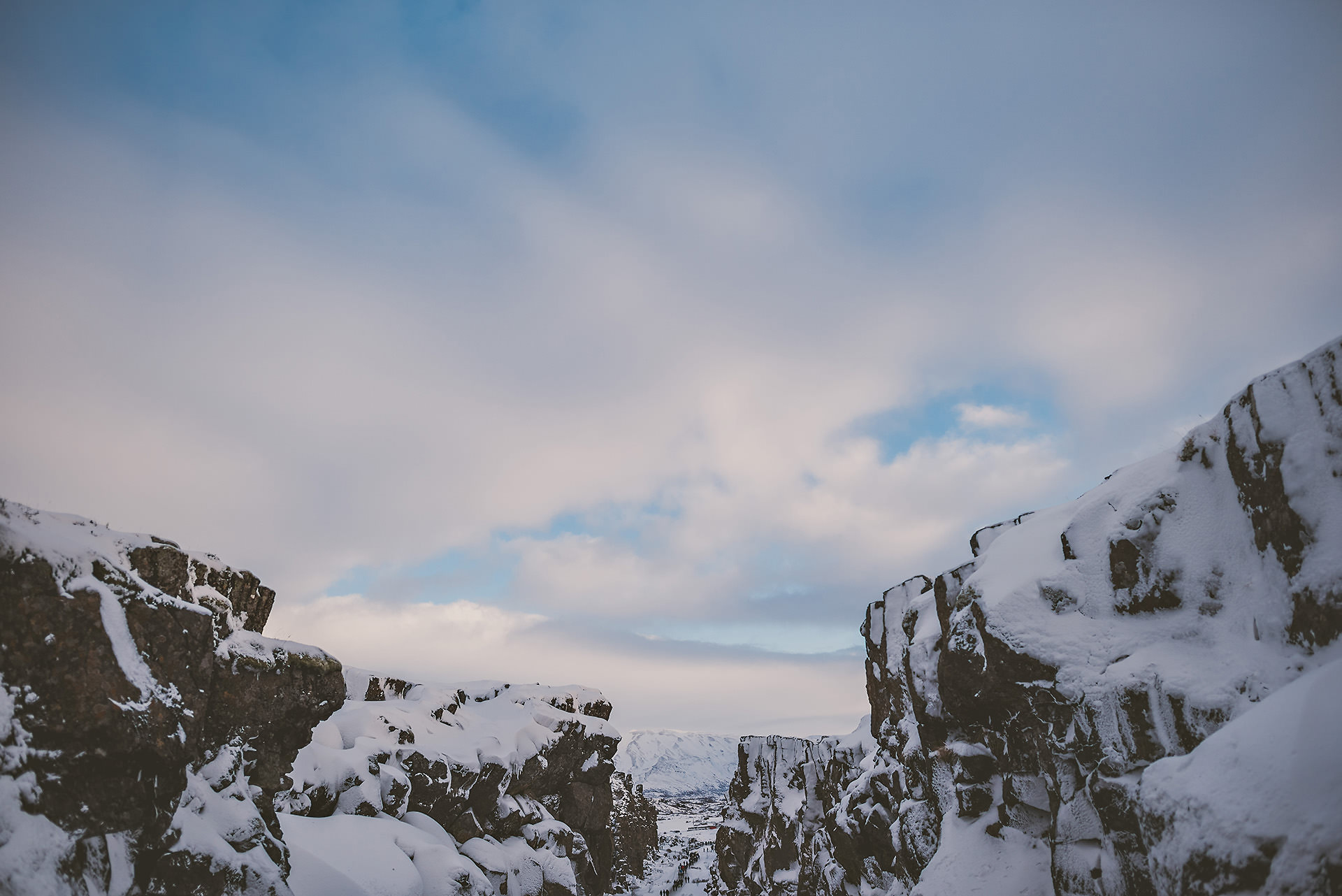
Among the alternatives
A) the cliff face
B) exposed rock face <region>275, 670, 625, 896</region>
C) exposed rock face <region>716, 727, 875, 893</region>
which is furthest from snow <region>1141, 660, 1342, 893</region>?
exposed rock face <region>716, 727, 875, 893</region>

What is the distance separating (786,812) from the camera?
53.2 meters

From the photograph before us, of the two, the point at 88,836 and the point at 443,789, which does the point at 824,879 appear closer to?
the point at 443,789

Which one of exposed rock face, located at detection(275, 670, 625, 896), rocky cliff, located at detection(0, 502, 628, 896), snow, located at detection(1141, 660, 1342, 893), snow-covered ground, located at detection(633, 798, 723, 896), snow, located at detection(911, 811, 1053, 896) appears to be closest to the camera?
snow, located at detection(1141, 660, 1342, 893)

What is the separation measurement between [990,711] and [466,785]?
25573 millimetres

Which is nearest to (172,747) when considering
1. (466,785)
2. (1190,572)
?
(1190,572)

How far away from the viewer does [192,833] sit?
1305 cm

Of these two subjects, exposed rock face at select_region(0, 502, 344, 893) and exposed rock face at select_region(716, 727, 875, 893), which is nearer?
exposed rock face at select_region(0, 502, 344, 893)

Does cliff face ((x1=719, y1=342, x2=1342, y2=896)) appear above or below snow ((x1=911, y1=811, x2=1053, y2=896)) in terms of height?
above

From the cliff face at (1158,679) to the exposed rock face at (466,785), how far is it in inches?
758

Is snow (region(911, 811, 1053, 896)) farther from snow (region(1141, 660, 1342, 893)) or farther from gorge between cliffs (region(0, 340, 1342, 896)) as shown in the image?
snow (region(1141, 660, 1342, 893))

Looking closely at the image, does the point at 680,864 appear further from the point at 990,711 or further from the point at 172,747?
the point at 172,747

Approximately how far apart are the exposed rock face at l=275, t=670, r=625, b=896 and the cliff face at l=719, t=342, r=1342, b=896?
19242 millimetres

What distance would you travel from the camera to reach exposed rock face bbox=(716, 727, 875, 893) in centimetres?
4228

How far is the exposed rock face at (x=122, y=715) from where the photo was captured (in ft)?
32.7
